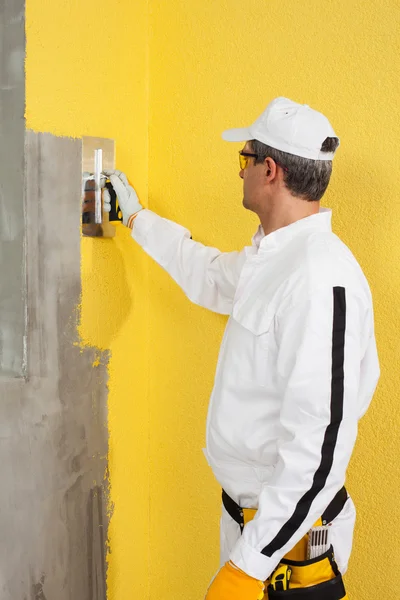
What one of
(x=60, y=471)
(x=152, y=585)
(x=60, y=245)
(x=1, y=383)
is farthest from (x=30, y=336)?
(x=152, y=585)

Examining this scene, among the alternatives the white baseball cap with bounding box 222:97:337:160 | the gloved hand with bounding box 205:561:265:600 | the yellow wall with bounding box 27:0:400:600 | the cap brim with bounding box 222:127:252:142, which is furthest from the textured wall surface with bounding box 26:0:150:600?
the gloved hand with bounding box 205:561:265:600

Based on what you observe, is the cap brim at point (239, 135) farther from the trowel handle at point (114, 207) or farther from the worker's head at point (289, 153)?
the trowel handle at point (114, 207)

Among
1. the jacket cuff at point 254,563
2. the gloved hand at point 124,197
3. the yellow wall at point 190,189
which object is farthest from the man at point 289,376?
the gloved hand at point 124,197

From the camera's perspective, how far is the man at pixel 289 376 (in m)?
1.24

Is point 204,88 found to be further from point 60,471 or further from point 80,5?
point 60,471

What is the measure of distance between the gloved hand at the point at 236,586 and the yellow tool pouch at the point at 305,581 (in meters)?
0.09

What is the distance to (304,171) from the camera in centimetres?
140

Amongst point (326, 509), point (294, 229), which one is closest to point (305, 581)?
point (326, 509)

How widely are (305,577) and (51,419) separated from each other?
78 cm

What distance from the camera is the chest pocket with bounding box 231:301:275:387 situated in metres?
1.35

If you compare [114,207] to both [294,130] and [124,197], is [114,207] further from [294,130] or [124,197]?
[294,130]

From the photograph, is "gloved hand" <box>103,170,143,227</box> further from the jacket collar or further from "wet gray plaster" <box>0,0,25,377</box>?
the jacket collar

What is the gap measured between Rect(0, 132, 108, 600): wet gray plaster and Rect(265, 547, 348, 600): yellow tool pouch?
67cm

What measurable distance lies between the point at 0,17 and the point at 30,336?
81 cm
